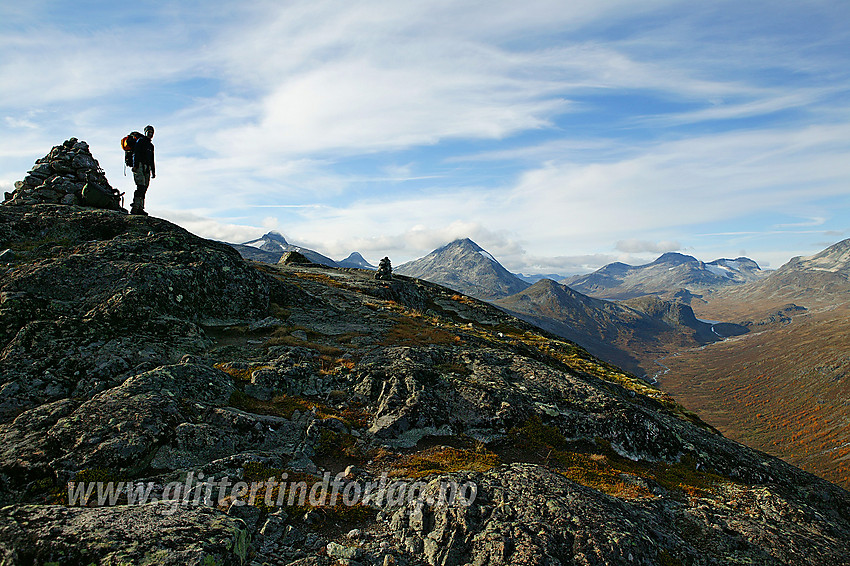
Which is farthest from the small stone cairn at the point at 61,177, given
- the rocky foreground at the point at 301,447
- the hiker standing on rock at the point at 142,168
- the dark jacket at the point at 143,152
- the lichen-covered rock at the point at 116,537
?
the lichen-covered rock at the point at 116,537

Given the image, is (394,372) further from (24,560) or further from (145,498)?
(24,560)

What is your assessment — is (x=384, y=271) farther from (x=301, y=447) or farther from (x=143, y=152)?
(x=301, y=447)

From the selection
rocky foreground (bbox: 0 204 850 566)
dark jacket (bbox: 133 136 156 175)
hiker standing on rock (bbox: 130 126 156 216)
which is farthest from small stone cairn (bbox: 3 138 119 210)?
rocky foreground (bbox: 0 204 850 566)

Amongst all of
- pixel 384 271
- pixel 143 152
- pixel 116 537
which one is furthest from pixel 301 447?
pixel 384 271

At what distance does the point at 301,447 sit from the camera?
543 inches

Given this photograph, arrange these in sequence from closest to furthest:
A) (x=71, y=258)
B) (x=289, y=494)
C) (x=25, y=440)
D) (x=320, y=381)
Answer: (x=25, y=440) < (x=289, y=494) < (x=320, y=381) < (x=71, y=258)

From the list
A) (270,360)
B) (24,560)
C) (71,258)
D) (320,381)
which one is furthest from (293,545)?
(71,258)

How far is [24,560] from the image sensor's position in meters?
6.06

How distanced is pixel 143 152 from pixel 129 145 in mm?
961

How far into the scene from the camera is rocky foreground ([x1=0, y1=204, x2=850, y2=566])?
9.53 m

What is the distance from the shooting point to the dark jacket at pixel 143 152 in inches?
1150

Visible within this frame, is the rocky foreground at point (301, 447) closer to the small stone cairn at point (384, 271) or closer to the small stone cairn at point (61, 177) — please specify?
the small stone cairn at point (61, 177)

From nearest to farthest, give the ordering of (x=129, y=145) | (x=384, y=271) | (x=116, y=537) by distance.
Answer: (x=116, y=537) → (x=129, y=145) → (x=384, y=271)

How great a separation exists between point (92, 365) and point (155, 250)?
42.2ft
